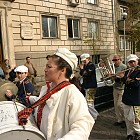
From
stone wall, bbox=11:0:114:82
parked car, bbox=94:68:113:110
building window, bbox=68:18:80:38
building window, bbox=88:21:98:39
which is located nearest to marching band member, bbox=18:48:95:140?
parked car, bbox=94:68:113:110

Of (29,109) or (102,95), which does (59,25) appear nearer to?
(102,95)

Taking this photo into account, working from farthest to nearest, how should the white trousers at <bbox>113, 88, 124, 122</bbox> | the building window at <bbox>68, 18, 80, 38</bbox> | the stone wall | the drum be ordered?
the building window at <bbox>68, 18, 80, 38</bbox> → the stone wall → the white trousers at <bbox>113, 88, 124, 122</bbox> → the drum

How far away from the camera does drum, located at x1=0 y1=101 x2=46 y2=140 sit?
67.8 inches

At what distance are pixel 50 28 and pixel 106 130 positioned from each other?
10.9 metres

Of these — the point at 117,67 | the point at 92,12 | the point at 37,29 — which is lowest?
the point at 117,67

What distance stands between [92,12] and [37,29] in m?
5.93

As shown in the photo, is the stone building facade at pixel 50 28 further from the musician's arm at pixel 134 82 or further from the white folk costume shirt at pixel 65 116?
the white folk costume shirt at pixel 65 116

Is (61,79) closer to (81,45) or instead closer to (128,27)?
(81,45)

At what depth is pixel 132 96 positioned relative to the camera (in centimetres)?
500

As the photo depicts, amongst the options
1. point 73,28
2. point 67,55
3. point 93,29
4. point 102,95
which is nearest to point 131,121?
point 102,95

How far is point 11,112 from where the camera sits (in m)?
1.96

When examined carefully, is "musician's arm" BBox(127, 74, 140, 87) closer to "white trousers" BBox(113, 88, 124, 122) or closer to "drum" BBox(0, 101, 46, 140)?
"white trousers" BBox(113, 88, 124, 122)

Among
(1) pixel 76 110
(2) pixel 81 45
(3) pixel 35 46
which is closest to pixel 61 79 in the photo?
(1) pixel 76 110

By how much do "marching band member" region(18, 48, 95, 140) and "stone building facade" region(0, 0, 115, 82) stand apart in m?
11.2
